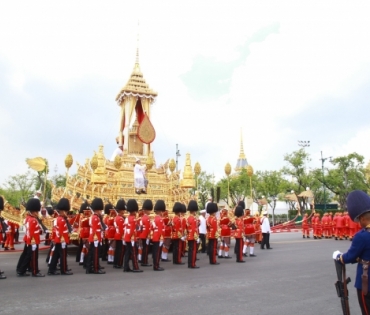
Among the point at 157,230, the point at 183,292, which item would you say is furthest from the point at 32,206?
the point at 183,292

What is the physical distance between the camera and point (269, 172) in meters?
42.8

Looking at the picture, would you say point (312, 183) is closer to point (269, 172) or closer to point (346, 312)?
point (269, 172)

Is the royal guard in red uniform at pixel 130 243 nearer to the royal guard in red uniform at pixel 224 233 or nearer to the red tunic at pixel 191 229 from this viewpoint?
the red tunic at pixel 191 229

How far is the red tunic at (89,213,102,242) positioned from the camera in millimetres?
8875

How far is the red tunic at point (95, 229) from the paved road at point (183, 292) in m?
0.88

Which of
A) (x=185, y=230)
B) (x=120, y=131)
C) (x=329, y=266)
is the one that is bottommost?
(x=329, y=266)

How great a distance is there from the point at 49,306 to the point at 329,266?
7.36 meters

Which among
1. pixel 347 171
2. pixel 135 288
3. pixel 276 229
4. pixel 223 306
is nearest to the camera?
pixel 223 306

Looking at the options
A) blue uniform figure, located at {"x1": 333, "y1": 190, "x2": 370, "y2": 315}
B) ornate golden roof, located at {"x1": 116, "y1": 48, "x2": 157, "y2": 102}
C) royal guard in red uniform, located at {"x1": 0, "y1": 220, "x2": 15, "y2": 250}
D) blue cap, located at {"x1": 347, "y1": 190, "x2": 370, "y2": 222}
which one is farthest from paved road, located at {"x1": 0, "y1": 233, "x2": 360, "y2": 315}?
ornate golden roof, located at {"x1": 116, "y1": 48, "x2": 157, "y2": 102}

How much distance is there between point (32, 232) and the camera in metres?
8.54

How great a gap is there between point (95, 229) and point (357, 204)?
21.9 ft

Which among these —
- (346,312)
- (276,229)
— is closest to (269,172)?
(276,229)

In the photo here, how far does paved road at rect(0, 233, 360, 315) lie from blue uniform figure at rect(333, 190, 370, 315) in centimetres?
193

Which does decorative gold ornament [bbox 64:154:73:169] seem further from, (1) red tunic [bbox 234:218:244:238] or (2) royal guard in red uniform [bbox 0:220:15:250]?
(1) red tunic [bbox 234:218:244:238]
